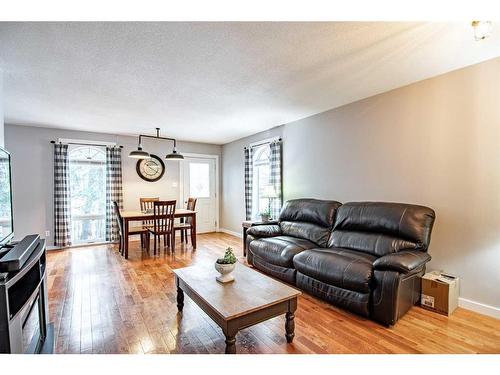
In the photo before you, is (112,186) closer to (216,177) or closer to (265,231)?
(216,177)

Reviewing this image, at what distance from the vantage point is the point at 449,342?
6.34 feet

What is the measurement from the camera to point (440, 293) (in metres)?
2.37

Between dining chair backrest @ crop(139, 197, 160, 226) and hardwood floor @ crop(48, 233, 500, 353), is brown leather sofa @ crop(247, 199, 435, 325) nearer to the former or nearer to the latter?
hardwood floor @ crop(48, 233, 500, 353)

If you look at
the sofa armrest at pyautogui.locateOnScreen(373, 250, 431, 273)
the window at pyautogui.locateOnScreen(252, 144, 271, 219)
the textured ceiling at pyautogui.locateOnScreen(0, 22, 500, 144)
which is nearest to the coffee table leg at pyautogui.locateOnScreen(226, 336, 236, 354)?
the sofa armrest at pyautogui.locateOnScreen(373, 250, 431, 273)

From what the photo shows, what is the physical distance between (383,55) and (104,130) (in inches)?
194

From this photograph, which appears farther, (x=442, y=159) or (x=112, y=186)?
(x=112, y=186)

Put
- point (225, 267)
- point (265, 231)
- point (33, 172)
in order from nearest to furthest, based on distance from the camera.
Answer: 1. point (225, 267)
2. point (265, 231)
3. point (33, 172)

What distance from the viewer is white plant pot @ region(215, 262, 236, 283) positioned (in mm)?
2096

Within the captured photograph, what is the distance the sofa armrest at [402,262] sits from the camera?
2117 mm

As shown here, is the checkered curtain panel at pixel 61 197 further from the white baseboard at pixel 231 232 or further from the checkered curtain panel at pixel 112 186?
the white baseboard at pixel 231 232

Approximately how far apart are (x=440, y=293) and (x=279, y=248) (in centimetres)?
165

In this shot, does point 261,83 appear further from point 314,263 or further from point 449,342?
point 449,342

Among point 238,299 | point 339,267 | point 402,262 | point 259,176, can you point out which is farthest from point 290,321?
point 259,176
